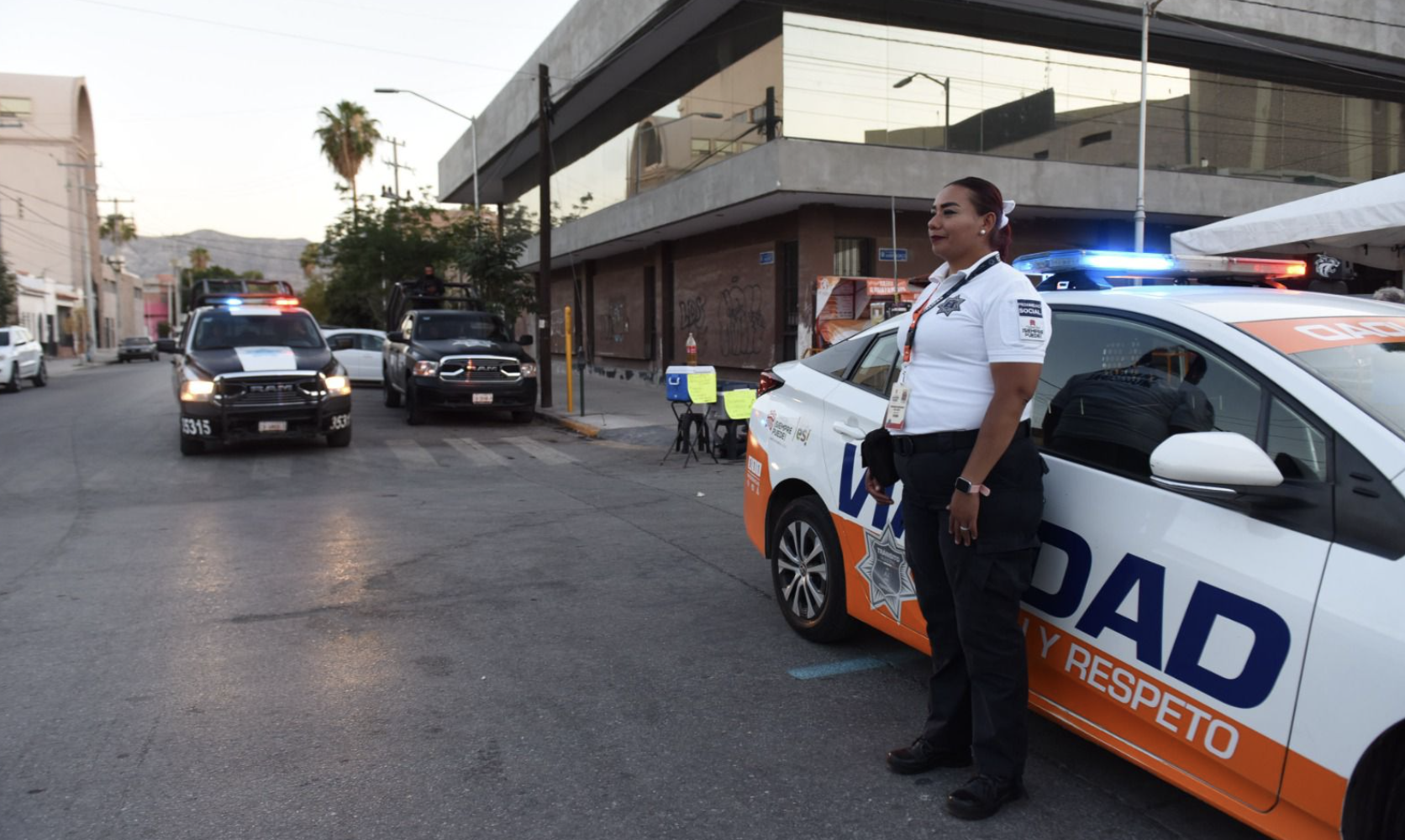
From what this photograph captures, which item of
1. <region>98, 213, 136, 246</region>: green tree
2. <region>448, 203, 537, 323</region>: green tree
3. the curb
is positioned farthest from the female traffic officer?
<region>98, 213, 136, 246</region>: green tree

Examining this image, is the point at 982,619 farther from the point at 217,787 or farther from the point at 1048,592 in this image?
the point at 217,787

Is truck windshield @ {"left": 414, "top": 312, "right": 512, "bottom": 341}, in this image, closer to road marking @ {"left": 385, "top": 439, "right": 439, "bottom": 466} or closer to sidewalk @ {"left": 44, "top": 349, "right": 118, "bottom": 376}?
road marking @ {"left": 385, "top": 439, "right": 439, "bottom": 466}

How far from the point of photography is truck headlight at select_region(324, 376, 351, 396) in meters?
12.0

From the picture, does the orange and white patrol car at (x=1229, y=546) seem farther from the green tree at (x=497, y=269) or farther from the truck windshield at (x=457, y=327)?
the green tree at (x=497, y=269)

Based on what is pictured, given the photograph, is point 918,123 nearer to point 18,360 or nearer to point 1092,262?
point 1092,262

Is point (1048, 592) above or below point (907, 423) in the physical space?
below

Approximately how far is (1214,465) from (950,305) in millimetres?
886

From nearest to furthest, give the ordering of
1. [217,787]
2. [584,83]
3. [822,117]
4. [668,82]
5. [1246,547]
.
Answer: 1. [1246,547]
2. [217,787]
3. [822,117]
4. [668,82]
5. [584,83]

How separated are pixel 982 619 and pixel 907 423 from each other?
65 cm

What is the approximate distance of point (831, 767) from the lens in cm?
338

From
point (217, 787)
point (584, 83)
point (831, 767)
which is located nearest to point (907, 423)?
point (831, 767)

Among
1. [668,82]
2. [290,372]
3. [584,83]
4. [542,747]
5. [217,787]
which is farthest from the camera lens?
[584,83]

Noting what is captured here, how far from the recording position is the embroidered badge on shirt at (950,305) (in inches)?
116

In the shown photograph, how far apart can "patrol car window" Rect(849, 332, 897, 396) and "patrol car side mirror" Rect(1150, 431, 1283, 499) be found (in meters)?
1.59
